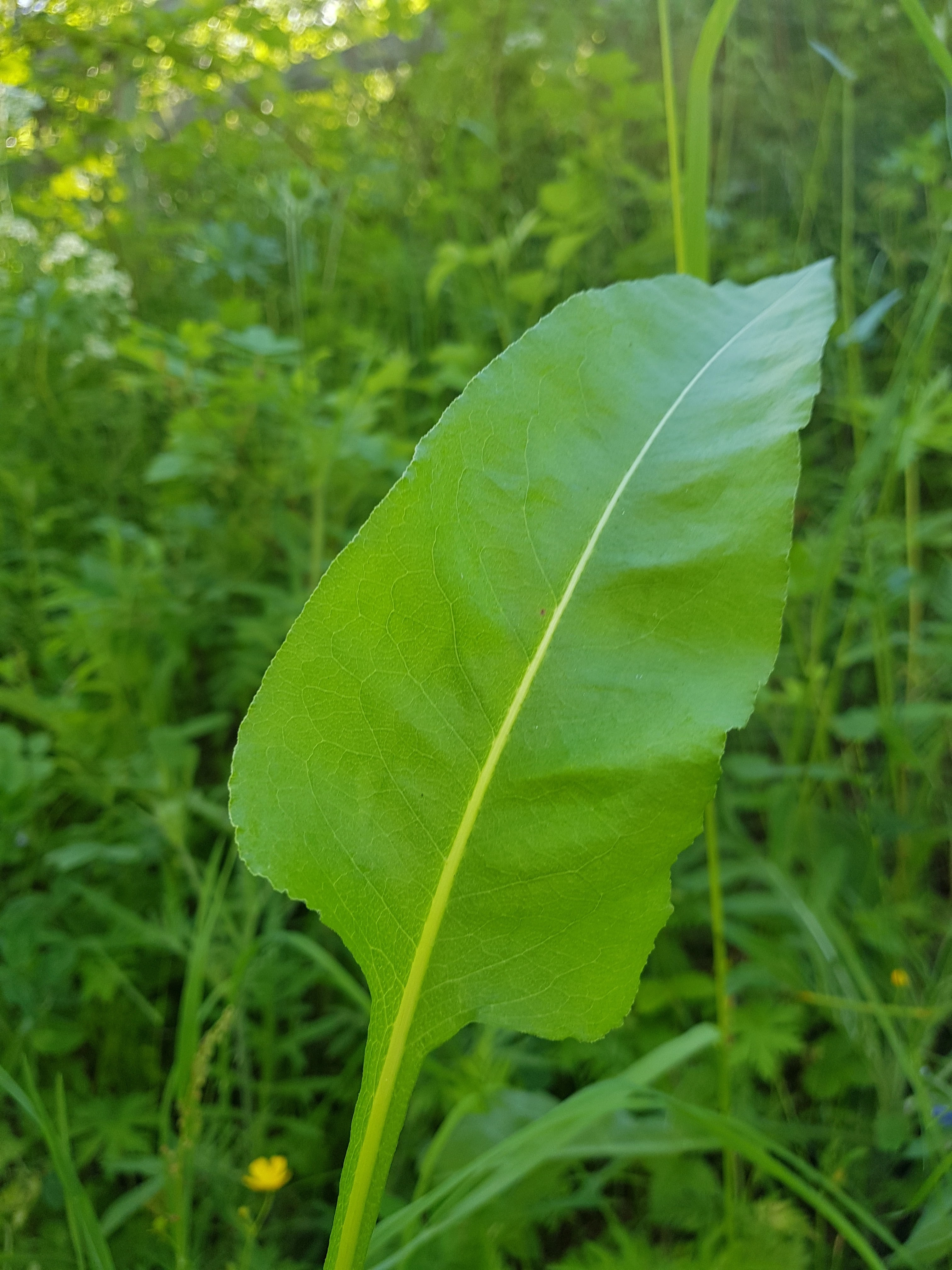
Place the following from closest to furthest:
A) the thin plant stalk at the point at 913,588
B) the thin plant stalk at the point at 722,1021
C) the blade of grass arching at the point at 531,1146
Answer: the blade of grass arching at the point at 531,1146 < the thin plant stalk at the point at 722,1021 < the thin plant stalk at the point at 913,588

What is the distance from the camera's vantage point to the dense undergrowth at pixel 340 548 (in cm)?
79

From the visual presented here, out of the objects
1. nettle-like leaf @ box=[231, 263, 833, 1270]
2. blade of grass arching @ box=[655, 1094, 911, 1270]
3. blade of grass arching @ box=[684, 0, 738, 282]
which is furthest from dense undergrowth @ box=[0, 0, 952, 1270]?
blade of grass arching @ box=[684, 0, 738, 282]

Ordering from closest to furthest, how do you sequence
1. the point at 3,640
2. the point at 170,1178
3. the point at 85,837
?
the point at 170,1178, the point at 85,837, the point at 3,640

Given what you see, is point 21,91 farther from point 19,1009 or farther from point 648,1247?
point 648,1247

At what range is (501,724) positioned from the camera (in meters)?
0.43

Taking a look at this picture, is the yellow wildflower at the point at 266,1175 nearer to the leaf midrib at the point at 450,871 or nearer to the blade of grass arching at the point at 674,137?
the leaf midrib at the point at 450,871

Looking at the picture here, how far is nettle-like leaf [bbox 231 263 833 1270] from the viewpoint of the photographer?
16.9 inches

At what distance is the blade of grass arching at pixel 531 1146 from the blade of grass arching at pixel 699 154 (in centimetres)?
59

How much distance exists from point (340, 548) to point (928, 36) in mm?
997

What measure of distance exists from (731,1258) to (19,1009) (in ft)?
2.50

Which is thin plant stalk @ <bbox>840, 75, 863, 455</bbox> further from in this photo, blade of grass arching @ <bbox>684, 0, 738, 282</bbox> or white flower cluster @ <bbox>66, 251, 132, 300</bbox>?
white flower cluster @ <bbox>66, 251, 132, 300</bbox>

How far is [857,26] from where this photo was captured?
2006mm

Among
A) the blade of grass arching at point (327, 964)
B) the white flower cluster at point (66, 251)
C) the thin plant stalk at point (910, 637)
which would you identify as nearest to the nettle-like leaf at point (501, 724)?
the blade of grass arching at point (327, 964)

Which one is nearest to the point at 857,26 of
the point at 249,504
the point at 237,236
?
the point at 237,236
